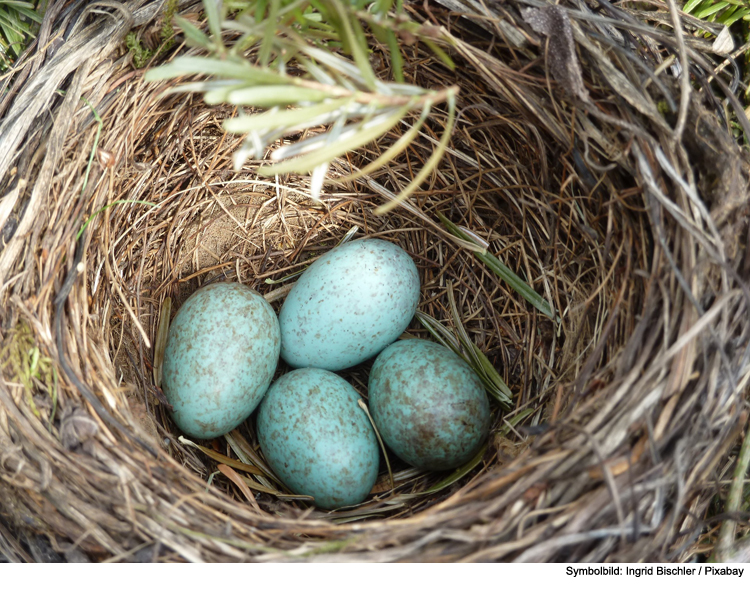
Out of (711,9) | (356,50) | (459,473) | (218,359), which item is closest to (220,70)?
(356,50)

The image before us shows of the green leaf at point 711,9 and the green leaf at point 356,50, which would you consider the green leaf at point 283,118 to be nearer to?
the green leaf at point 356,50

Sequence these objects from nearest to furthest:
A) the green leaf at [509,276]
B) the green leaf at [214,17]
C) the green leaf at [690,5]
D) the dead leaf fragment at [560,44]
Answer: the green leaf at [214,17]
the dead leaf fragment at [560,44]
the green leaf at [690,5]
the green leaf at [509,276]

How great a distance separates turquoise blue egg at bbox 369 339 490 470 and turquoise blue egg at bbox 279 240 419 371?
0.33 ft

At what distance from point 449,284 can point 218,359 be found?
0.61 meters

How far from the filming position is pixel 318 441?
3.97 feet

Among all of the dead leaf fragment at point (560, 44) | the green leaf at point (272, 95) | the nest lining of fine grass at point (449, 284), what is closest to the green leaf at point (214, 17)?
the green leaf at point (272, 95)

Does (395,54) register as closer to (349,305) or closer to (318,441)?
(349,305)

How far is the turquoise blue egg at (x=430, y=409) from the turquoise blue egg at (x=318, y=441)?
0.26 feet

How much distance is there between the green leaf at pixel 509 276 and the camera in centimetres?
130

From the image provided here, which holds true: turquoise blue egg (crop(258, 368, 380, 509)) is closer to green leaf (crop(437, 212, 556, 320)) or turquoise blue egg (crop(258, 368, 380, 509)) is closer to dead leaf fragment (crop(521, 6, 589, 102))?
green leaf (crop(437, 212, 556, 320))

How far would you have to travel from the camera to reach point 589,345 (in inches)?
44.6

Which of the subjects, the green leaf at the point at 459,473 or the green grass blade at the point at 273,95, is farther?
the green leaf at the point at 459,473

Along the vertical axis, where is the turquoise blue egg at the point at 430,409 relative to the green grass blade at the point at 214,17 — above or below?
below
